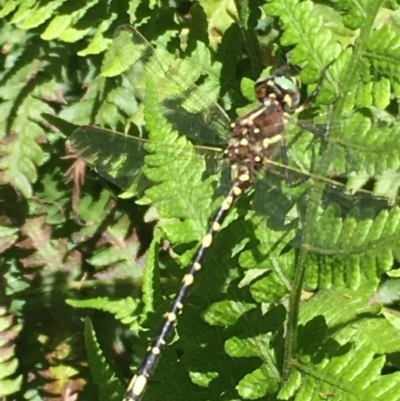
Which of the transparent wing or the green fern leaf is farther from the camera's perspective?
the transparent wing

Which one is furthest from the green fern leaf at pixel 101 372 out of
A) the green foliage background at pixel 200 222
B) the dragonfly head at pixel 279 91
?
the dragonfly head at pixel 279 91

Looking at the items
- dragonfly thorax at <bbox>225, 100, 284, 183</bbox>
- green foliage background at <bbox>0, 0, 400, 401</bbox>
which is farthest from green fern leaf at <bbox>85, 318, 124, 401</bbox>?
dragonfly thorax at <bbox>225, 100, 284, 183</bbox>

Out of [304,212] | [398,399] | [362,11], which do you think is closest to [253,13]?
[362,11]

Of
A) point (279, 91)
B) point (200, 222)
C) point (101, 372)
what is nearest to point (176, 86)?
point (279, 91)

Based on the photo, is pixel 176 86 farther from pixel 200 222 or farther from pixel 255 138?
pixel 200 222

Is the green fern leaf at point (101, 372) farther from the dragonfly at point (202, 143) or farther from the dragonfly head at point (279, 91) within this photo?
the dragonfly head at point (279, 91)

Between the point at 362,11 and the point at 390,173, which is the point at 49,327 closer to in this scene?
the point at 390,173

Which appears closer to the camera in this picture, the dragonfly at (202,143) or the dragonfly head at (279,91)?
the dragonfly at (202,143)

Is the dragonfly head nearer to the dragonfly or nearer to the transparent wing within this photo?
the dragonfly
